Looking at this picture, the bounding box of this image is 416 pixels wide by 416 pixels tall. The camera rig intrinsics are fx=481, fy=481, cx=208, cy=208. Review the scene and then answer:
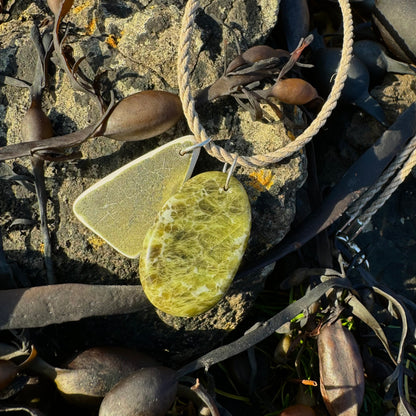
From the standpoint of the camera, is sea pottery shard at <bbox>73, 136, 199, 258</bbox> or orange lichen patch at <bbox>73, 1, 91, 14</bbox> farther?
orange lichen patch at <bbox>73, 1, 91, 14</bbox>

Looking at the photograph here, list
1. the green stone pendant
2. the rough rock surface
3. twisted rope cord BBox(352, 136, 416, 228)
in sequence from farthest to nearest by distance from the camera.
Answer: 1. twisted rope cord BBox(352, 136, 416, 228)
2. the rough rock surface
3. the green stone pendant

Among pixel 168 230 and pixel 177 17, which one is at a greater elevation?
pixel 177 17

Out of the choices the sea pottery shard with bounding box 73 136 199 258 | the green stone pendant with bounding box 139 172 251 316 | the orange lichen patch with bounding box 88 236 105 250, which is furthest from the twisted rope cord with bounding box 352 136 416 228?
the orange lichen patch with bounding box 88 236 105 250

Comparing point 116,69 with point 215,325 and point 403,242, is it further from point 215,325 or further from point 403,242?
point 403,242

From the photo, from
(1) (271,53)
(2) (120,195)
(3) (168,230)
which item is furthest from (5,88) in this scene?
(1) (271,53)

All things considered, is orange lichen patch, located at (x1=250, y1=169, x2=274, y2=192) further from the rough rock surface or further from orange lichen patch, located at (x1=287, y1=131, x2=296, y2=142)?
orange lichen patch, located at (x1=287, y1=131, x2=296, y2=142)

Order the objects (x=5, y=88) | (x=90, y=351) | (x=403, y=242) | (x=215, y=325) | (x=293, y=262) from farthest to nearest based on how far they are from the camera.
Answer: (x=403, y=242) < (x=293, y=262) < (x=215, y=325) < (x=5, y=88) < (x=90, y=351)
